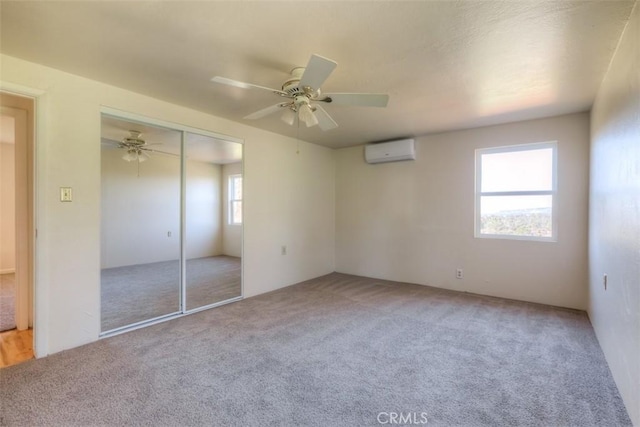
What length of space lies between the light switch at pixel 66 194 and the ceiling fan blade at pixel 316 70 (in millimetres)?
2174

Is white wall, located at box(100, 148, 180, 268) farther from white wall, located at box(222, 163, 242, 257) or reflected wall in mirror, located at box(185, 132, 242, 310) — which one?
white wall, located at box(222, 163, 242, 257)

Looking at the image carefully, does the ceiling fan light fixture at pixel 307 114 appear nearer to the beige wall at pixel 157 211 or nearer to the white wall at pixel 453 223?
the beige wall at pixel 157 211

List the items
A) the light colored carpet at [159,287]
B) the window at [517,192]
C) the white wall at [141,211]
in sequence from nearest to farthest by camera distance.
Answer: the light colored carpet at [159,287], the white wall at [141,211], the window at [517,192]

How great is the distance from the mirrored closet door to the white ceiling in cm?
68

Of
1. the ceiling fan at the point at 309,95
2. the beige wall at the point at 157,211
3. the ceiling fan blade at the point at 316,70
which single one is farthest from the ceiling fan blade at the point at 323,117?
the beige wall at the point at 157,211

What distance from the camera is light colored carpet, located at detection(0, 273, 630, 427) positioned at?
1722 mm

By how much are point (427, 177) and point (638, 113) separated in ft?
9.69

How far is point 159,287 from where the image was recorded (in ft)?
12.7

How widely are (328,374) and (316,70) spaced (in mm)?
2118

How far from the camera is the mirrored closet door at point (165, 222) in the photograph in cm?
320

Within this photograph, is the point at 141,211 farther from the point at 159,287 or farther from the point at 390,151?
the point at 390,151

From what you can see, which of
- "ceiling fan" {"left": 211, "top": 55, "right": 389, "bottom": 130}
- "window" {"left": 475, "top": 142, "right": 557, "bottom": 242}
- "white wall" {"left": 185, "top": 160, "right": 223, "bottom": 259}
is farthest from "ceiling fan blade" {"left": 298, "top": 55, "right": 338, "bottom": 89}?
"window" {"left": 475, "top": 142, "right": 557, "bottom": 242}

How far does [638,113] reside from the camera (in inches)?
62.6

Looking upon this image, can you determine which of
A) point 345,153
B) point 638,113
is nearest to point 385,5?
point 638,113
